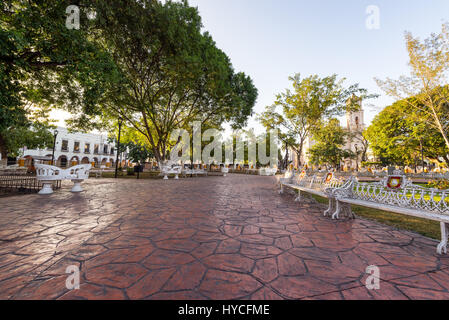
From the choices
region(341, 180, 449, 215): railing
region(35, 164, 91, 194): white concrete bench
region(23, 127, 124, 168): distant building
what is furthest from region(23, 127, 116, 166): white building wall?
region(341, 180, 449, 215): railing

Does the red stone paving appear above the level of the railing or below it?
below

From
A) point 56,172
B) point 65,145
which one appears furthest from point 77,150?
point 56,172

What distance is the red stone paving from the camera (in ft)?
5.78

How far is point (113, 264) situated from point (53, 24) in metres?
8.82

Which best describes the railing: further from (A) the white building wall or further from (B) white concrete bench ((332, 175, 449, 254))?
(A) the white building wall

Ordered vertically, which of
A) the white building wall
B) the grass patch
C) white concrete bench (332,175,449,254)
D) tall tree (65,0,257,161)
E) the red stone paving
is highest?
tall tree (65,0,257,161)

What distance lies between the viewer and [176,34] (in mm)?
11680

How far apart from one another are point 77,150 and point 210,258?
5022 cm

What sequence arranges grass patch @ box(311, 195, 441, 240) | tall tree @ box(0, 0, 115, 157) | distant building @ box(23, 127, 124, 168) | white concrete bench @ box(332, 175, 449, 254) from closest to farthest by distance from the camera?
white concrete bench @ box(332, 175, 449, 254), grass patch @ box(311, 195, 441, 240), tall tree @ box(0, 0, 115, 157), distant building @ box(23, 127, 124, 168)

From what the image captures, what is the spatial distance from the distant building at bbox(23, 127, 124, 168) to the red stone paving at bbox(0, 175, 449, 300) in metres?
37.9

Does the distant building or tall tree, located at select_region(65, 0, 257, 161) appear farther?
the distant building

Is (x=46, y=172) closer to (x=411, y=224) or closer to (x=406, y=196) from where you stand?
(x=406, y=196)

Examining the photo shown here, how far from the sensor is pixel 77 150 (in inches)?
1578

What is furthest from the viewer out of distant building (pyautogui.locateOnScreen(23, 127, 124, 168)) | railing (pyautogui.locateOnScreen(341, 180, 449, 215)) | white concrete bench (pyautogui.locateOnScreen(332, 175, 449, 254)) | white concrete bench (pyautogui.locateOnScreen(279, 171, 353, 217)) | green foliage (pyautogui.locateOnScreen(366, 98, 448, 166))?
distant building (pyautogui.locateOnScreen(23, 127, 124, 168))
